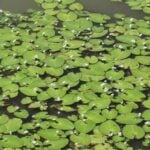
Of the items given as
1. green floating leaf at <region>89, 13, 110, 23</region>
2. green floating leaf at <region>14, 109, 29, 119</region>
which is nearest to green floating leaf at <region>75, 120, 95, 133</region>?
green floating leaf at <region>14, 109, 29, 119</region>

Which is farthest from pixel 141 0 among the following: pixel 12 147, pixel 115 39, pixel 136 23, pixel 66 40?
pixel 12 147

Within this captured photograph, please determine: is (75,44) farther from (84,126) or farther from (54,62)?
(84,126)

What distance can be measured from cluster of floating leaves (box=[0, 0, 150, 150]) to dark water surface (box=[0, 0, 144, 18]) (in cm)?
10

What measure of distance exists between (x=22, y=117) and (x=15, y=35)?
91cm

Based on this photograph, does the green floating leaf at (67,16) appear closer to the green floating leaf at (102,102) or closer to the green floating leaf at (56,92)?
the green floating leaf at (56,92)

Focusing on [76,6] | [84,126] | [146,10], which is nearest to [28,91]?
[84,126]

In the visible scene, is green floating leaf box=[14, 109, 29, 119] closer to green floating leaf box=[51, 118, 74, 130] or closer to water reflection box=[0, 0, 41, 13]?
green floating leaf box=[51, 118, 74, 130]

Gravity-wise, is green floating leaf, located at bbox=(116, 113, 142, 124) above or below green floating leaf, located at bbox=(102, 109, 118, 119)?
below

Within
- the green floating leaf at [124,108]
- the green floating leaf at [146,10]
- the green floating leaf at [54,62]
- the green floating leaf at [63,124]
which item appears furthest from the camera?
the green floating leaf at [146,10]

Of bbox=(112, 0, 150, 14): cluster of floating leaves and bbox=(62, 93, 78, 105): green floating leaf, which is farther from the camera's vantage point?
bbox=(112, 0, 150, 14): cluster of floating leaves

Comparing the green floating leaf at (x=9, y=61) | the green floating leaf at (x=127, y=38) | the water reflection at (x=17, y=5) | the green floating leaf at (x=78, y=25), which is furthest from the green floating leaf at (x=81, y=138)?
the water reflection at (x=17, y=5)

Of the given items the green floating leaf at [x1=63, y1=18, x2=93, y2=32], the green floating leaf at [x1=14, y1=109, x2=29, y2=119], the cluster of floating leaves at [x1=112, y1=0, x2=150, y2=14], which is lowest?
the green floating leaf at [x1=14, y1=109, x2=29, y2=119]

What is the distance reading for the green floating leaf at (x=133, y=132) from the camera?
2.71 metres

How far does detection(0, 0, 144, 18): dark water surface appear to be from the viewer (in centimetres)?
389
